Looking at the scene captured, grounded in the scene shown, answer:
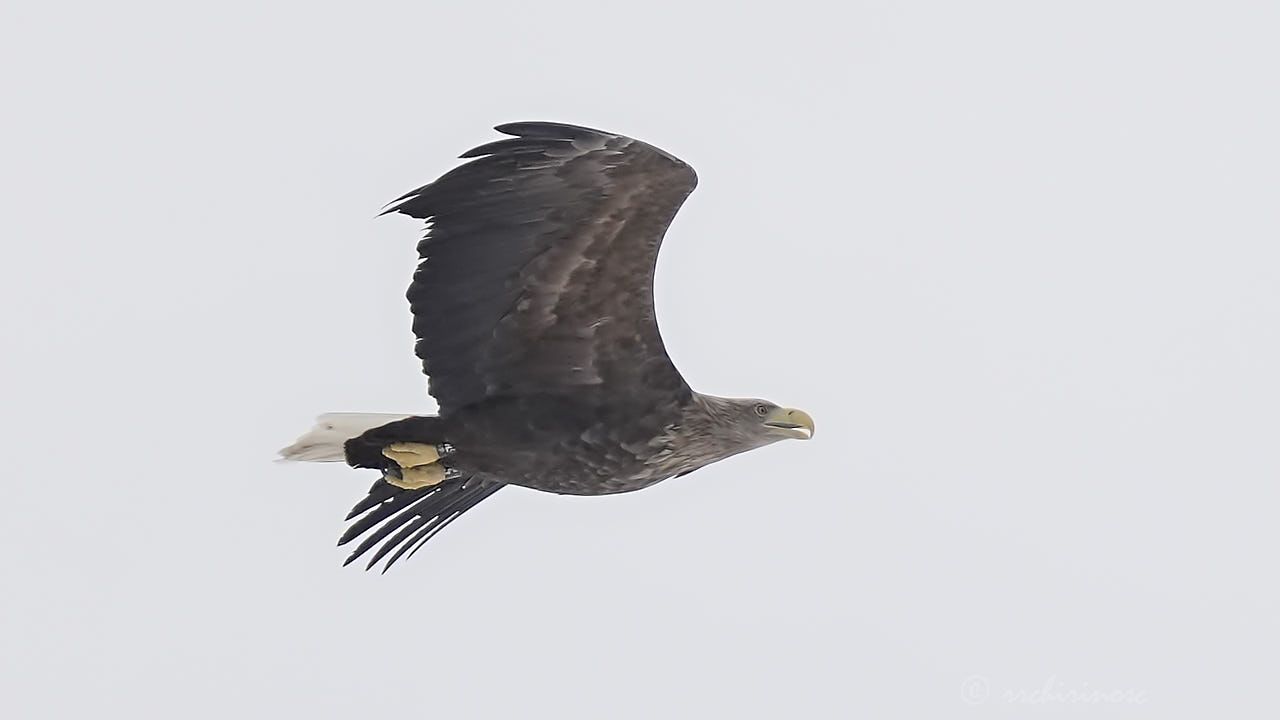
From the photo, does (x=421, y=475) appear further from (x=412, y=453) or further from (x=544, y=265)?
(x=544, y=265)

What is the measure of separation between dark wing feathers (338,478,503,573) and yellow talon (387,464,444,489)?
21.2 inches

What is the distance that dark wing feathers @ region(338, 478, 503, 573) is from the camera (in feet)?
37.2

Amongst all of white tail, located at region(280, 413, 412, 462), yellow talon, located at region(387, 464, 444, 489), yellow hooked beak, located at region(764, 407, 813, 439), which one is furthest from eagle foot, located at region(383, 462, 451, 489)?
yellow hooked beak, located at region(764, 407, 813, 439)

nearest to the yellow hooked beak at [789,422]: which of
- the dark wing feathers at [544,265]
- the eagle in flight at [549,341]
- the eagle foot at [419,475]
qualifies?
the eagle in flight at [549,341]

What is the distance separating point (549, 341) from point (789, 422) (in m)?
1.43

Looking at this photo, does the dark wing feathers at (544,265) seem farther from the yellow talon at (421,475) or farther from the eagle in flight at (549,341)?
the yellow talon at (421,475)

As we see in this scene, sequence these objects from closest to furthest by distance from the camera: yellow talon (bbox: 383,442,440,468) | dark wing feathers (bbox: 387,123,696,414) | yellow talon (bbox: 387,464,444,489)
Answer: dark wing feathers (bbox: 387,123,696,414) < yellow talon (bbox: 383,442,440,468) < yellow talon (bbox: 387,464,444,489)

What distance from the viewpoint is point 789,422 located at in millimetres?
10992

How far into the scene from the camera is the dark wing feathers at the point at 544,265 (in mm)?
9672

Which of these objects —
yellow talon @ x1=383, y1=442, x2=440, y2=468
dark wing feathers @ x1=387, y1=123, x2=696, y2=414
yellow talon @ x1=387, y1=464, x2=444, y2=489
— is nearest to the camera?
dark wing feathers @ x1=387, y1=123, x2=696, y2=414

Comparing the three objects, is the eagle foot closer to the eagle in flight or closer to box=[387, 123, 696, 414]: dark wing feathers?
the eagle in flight

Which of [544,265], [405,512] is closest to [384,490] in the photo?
[405,512]

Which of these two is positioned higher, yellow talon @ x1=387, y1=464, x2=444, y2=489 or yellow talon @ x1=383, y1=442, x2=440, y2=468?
yellow talon @ x1=383, y1=442, x2=440, y2=468

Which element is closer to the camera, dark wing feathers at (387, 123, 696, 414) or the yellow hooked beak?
dark wing feathers at (387, 123, 696, 414)
